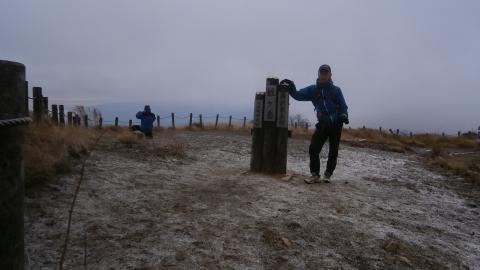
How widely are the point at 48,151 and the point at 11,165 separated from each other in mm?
4290

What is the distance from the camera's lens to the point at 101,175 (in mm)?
6184

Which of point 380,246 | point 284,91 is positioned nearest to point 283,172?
point 284,91

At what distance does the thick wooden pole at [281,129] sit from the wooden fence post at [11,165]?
592 centimetres

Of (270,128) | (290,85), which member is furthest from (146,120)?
Result: (290,85)

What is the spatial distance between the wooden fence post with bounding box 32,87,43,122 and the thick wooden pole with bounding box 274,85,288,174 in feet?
15.6

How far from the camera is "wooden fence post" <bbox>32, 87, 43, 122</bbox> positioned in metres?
8.93

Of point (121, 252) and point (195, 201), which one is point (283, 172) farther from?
point (121, 252)

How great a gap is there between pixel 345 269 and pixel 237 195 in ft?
7.40

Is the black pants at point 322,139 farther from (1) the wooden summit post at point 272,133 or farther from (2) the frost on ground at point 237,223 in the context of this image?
(1) the wooden summit post at point 272,133

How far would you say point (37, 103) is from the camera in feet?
32.3

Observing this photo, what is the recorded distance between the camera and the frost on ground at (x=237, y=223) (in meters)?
3.73

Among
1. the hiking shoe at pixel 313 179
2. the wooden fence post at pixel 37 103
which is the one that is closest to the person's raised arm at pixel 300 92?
the hiking shoe at pixel 313 179

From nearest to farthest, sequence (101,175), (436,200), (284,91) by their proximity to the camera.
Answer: (101,175) < (436,200) < (284,91)

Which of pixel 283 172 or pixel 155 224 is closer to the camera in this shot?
pixel 155 224
